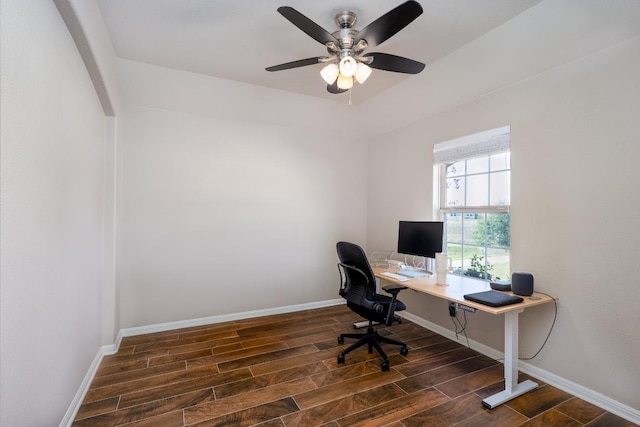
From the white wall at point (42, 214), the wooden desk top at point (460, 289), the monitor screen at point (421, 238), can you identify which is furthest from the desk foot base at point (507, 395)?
the white wall at point (42, 214)

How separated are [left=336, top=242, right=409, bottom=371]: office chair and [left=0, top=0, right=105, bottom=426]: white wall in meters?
2.04

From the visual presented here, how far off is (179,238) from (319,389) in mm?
2317

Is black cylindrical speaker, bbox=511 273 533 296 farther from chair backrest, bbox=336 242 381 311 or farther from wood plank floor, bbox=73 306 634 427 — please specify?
chair backrest, bbox=336 242 381 311

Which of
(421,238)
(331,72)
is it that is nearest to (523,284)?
(421,238)

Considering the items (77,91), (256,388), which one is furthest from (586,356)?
(77,91)

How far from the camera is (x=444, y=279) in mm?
2754

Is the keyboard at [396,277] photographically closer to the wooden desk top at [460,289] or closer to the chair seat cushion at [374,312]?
the wooden desk top at [460,289]

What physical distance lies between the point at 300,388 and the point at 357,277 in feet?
3.38

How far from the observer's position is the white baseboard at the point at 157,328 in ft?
6.61

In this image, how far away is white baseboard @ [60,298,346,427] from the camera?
6.61 feet

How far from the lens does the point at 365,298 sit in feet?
8.81

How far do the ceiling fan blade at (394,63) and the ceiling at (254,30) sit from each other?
370mm

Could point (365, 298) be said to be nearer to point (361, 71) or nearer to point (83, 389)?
point (361, 71)

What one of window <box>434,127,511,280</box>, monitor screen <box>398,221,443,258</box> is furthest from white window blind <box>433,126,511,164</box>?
monitor screen <box>398,221,443,258</box>
